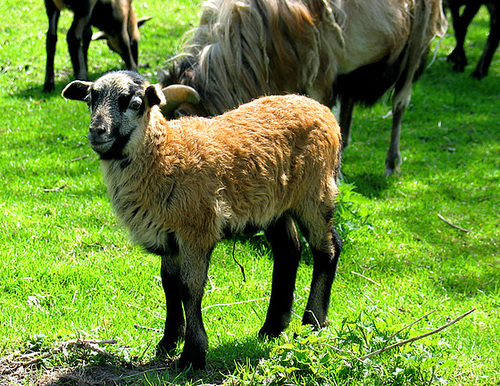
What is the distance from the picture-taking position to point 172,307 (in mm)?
4277

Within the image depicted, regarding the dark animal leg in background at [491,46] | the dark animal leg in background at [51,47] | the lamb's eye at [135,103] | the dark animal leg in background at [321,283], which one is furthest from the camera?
the dark animal leg in background at [491,46]

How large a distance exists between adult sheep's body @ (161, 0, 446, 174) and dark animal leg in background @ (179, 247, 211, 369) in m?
2.52

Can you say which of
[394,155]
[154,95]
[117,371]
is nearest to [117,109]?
[154,95]

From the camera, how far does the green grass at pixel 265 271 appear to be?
4.05m

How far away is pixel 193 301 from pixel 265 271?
6.68 ft

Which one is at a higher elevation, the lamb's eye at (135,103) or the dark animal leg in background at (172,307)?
the lamb's eye at (135,103)

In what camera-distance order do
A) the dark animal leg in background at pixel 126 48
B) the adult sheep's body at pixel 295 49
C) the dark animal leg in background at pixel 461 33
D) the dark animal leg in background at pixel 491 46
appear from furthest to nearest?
the dark animal leg in background at pixel 461 33, the dark animal leg in background at pixel 491 46, the dark animal leg in background at pixel 126 48, the adult sheep's body at pixel 295 49

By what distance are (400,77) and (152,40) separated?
615cm

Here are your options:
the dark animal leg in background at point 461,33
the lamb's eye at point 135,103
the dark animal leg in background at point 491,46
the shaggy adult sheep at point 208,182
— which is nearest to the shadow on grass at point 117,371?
the shaggy adult sheep at point 208,182

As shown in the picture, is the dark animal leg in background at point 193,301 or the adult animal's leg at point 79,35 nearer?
the dark animal leg in background at point 193,301

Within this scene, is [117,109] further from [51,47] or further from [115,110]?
[51,47]

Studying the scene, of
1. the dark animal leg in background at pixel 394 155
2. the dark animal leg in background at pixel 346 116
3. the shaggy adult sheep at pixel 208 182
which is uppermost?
the shaggy adult sheep at pixel 208 182

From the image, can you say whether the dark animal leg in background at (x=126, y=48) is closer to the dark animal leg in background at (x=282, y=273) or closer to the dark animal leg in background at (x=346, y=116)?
the dark animal leg in background at (x=346, y=116)

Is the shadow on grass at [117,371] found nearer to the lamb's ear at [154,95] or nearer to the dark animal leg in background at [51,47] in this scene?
the lamb's ear at [154,95]
